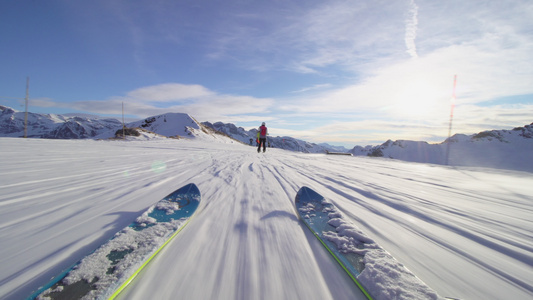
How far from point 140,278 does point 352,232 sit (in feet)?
5.86

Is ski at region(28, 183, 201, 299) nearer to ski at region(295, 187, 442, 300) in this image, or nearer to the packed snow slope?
the packed snow slope

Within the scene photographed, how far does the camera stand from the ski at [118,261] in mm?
1116

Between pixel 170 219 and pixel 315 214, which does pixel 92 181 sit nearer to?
pixel 170 219

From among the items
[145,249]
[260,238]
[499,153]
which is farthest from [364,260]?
[499,153]

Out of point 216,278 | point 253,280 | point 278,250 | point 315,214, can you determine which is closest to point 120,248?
point 216,278

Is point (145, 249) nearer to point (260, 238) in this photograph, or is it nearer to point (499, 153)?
point (260, 238)

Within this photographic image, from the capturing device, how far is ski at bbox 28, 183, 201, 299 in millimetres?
1116

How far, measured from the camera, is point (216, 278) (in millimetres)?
1309

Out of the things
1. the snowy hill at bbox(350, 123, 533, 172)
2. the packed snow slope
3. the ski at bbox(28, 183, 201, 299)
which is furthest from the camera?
the snowy hill at bbox(350, 123, 533, 172)

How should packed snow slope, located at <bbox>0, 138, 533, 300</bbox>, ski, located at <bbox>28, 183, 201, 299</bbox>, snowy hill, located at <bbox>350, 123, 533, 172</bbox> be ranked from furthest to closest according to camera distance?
snowy hill, located at <bbox>350, 123, 533, 172</bbox>
packed snow slope, located at <bbox>0, 138, 533, 300</bbox>
ski, located at <bbox>28, 183, 201, 299</bbox>

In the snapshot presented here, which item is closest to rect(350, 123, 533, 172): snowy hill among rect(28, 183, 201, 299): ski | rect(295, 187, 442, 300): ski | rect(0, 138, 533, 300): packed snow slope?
rect(0, 138, 533, 300): packed snow slope

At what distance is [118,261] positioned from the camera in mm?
1388

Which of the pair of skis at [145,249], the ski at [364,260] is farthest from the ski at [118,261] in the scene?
the ski at [364,260]

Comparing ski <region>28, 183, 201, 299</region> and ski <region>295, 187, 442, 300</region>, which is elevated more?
ski <region>295, 187, 442, 300</region>
